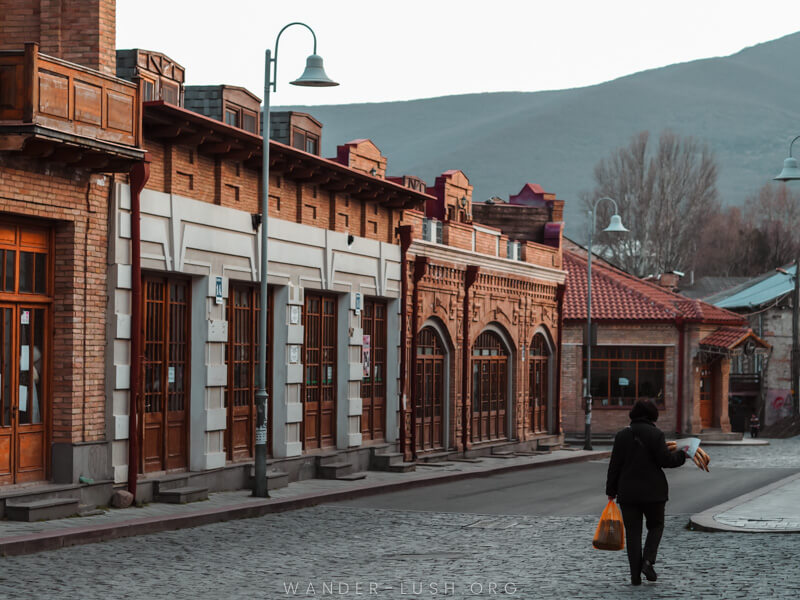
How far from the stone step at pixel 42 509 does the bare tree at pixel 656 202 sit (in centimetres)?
6503

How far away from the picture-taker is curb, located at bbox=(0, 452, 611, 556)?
13986mm

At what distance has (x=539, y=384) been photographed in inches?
1523

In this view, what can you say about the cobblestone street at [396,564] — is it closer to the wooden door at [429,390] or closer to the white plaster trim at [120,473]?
the white plaster trim at [120,473]

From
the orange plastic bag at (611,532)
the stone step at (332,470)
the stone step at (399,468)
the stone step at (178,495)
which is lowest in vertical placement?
the stone step at (399,468)

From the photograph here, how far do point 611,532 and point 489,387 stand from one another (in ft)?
75.0

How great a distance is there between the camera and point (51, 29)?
18.0 metres

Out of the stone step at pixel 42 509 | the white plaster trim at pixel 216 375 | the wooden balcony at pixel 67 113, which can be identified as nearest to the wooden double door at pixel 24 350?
the stone step at pixel 42 509

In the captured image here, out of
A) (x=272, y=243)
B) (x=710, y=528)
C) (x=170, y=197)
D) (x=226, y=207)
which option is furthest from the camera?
(x=272, y=243)

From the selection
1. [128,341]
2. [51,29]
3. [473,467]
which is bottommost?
[473,467]

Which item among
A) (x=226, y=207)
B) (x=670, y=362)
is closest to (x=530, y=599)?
(x=226, y=207)

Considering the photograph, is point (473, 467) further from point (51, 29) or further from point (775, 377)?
point (775, 377)

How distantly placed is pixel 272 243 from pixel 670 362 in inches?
1099

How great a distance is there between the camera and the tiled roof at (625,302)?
47938 millimetres

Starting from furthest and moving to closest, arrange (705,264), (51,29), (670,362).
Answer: (705,264), (670,362), (51,29)
